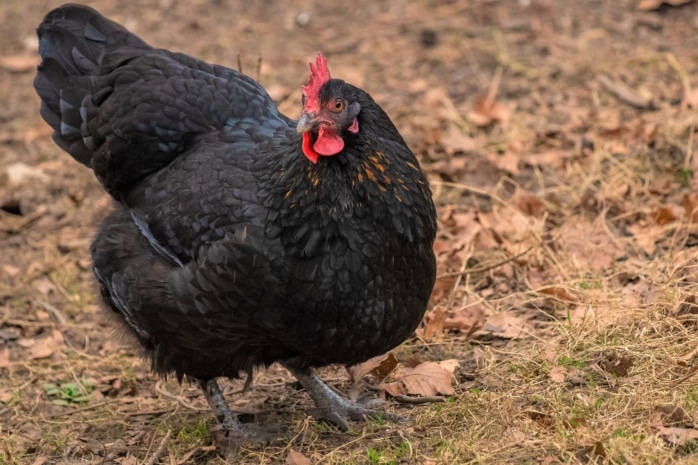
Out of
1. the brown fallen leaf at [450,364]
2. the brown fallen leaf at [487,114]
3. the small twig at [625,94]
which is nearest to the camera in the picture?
the brown fallen leaf at [450,364]

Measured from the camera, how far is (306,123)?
12.1 feet

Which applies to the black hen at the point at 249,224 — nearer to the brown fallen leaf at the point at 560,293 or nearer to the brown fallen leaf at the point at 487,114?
the brown fallen leaf at the point at 560,293

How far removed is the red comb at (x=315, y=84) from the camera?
374 centimetres

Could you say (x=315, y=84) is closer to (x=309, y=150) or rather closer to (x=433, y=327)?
(x=309, y=150)

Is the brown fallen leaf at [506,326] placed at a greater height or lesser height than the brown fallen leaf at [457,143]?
lesser

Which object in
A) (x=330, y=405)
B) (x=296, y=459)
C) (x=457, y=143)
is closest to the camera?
(x=296, y=459)

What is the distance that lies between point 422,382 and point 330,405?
0.47m

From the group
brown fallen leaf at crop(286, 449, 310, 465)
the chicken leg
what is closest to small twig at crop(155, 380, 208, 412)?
the chicken leg

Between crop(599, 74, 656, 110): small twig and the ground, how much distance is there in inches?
0.8

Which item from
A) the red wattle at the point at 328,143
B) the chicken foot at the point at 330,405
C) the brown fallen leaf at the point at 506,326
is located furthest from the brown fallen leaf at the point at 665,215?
the red wattle at the point at 328,143

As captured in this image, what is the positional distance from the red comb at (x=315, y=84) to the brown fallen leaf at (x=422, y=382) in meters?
1.54

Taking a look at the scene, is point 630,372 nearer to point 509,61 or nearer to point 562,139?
point 562,139

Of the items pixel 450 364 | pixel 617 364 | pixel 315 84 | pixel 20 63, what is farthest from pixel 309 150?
pixel 20 63

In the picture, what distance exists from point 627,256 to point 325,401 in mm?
2066
